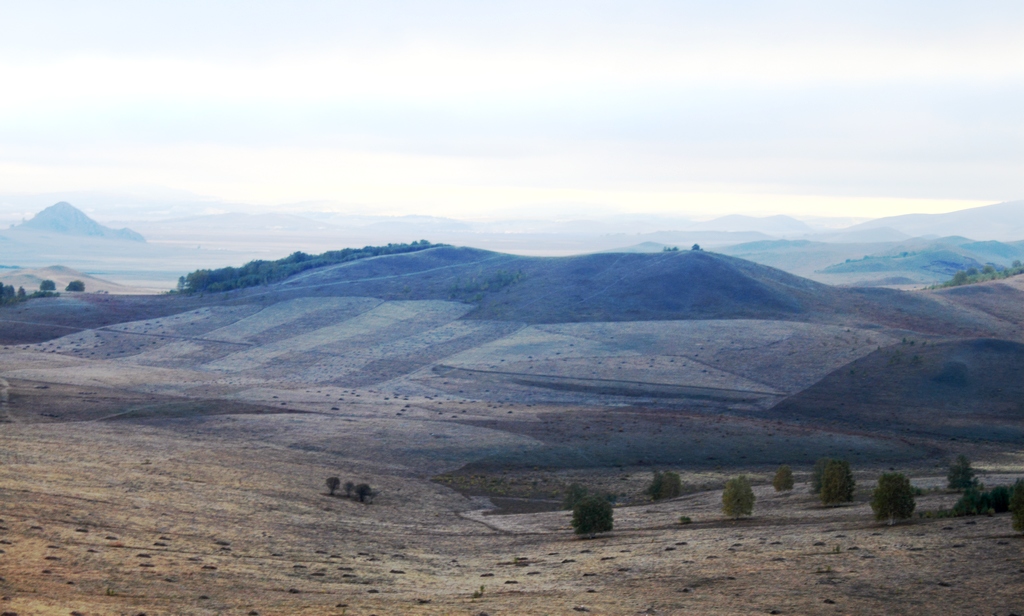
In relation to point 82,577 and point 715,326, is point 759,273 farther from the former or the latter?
point 82,577

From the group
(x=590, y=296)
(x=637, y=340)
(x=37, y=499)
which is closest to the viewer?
(x=37, y=499)

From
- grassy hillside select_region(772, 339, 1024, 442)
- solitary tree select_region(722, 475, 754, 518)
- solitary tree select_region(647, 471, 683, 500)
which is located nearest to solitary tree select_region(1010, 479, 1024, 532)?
solitary tree select_region(722, 475, 754, 518)

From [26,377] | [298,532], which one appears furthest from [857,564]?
[26,377]

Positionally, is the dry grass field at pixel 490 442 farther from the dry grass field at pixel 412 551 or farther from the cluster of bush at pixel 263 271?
the cluster of bush at pixel 263 271

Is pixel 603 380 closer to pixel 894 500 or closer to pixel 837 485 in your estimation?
pixel 837 485

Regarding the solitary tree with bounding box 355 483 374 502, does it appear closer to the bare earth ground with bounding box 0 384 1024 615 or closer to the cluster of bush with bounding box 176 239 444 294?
the bare earth ground with bounding box 0 384 1024 615

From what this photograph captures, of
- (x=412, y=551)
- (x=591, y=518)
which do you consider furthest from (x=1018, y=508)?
(x=412, y=551)
